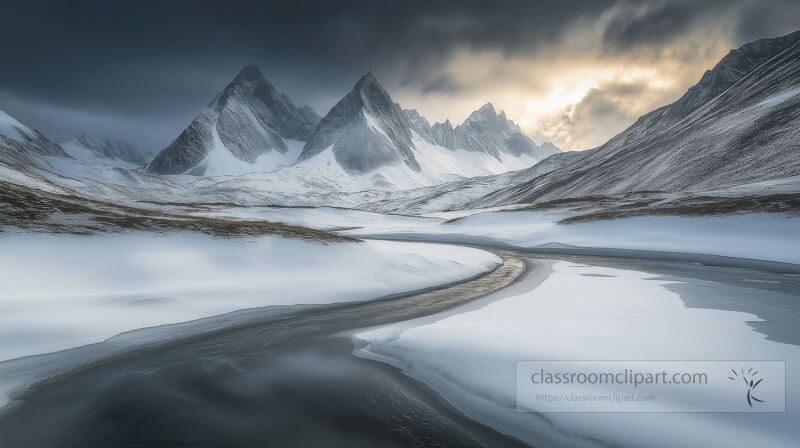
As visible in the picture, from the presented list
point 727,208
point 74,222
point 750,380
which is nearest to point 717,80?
point 727,208

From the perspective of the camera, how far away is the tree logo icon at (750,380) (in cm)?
665

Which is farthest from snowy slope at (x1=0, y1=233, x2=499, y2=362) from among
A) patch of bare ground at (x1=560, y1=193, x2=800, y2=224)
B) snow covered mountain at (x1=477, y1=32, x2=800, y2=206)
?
snow covered mountain at (x1=477, y1=32, x2=800, y2=206)

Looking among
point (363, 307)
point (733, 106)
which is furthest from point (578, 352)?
point (733, 106)

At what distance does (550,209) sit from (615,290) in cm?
4627

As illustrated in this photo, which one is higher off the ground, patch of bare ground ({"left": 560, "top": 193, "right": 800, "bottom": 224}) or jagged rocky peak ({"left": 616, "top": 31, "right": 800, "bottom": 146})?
jagged rocky peak ({"left": 616, "top": 31, "right": 800, "bottom": 146})

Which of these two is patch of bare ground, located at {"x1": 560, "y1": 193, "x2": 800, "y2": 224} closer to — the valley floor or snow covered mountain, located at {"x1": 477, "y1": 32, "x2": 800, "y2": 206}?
snow covered mountain, located at {"x1": 477, "y1": 32, "x2": 800, "y2": 206}

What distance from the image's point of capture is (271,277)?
60.1ft

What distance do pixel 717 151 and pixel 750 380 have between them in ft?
344

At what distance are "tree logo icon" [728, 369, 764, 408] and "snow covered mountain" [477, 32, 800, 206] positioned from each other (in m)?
73.3

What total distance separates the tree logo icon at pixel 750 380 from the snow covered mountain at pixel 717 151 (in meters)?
73.3

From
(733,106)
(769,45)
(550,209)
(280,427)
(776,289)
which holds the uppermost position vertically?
(769,45)

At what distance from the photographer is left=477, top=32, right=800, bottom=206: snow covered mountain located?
241 feet

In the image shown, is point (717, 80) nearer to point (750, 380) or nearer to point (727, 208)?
point (727, 208)

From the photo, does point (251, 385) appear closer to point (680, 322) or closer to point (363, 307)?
point (363, 307)
